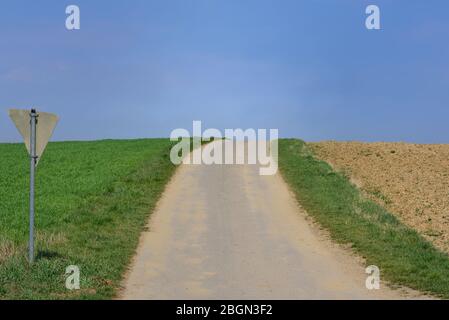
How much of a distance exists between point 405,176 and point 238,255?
2028 centimetres

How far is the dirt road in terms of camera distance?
39.9ft

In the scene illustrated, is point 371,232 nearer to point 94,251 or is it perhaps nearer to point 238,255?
point 238,255

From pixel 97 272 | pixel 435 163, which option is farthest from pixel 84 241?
pixel 435 163

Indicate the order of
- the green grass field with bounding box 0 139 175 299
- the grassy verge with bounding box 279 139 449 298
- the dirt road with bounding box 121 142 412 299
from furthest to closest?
the grassy verge with bounding box 279 139 449 298 < the green grass field with bounding box 0 139 175 299 < the dirt road with bounding box 121 142 412 299

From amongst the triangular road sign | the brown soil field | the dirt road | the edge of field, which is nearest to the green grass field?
the edge of field

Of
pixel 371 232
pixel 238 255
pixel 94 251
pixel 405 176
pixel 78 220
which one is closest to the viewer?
pixel 94 251

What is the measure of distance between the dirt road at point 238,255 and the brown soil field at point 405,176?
13.9 feet

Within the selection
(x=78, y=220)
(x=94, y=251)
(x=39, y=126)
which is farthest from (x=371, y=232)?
(x=39, y=126)

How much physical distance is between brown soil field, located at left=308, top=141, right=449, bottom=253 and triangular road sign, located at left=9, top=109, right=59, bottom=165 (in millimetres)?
11153

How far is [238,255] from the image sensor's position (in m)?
15.4

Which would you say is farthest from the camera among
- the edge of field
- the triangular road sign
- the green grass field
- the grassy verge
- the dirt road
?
the grassy verge

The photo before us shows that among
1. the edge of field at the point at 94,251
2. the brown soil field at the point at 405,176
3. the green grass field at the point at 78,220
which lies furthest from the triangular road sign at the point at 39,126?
the brown soil field at the point at 405,176

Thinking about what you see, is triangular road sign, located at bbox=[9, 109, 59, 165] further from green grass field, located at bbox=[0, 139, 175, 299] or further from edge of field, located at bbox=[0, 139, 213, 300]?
green grass field, located at bbox=[0, 139, 175, 299]
